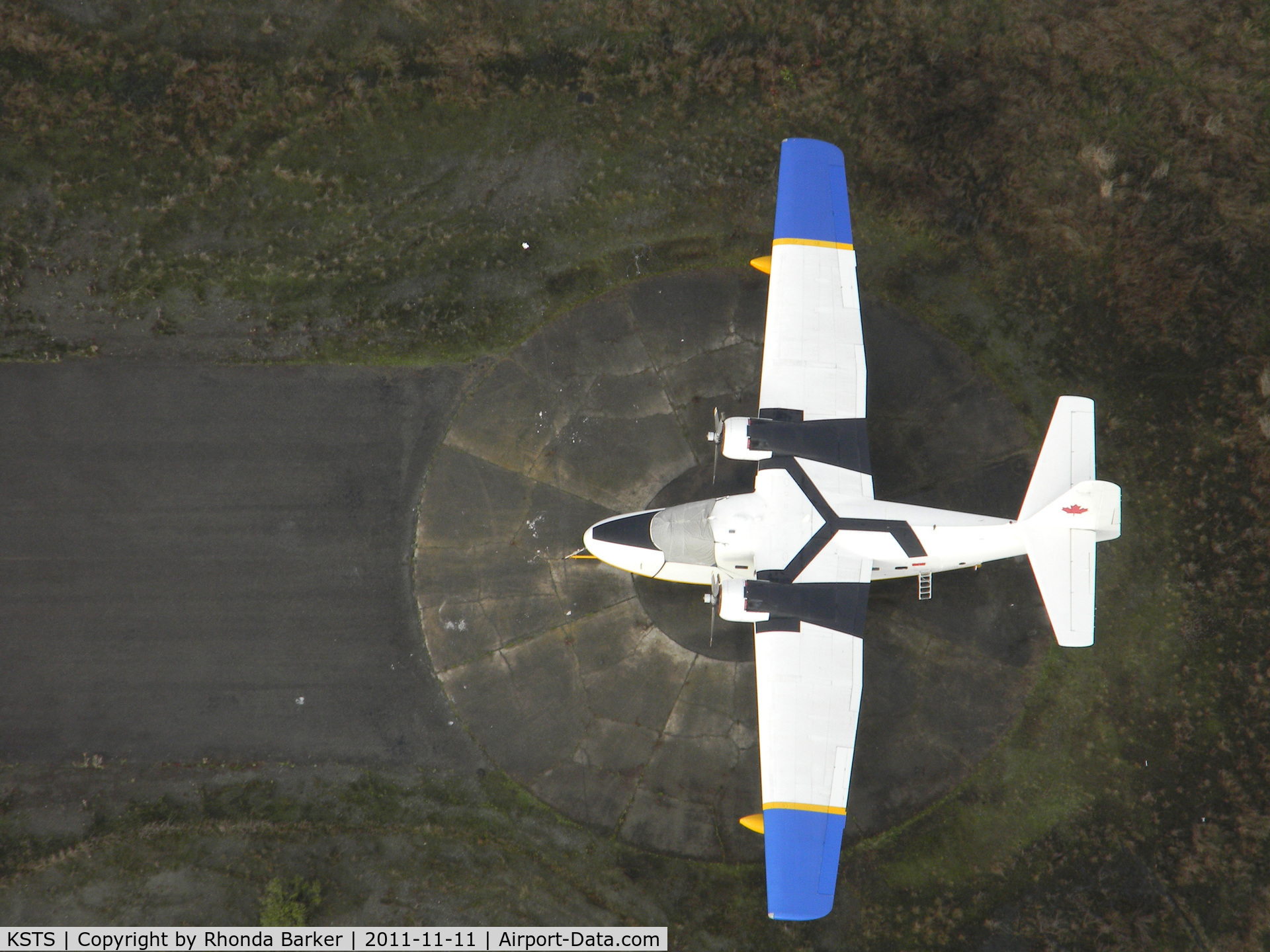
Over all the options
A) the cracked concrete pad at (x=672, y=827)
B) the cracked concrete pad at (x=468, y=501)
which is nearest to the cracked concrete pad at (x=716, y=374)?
the cracked concrete pad at (x=468, y=501)

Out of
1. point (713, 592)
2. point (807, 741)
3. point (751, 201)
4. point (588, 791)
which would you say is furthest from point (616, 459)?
point (588, 791)

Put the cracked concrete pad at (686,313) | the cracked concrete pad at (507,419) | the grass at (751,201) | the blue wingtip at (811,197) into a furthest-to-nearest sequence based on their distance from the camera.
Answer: the cracked concrete pad at (686,313)
the cracked concrete pad at (507,419)
the grass at (751,201)
the blue wingtip at (811,197)

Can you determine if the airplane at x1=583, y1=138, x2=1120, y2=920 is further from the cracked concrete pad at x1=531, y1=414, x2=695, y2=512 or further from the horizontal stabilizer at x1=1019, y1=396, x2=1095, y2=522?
the cracked concrete pad at x1=531, y1=414, x2=695, y2=512

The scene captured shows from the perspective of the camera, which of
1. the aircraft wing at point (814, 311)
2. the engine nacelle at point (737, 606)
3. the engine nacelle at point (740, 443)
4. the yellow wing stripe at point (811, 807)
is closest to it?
the yellow wing stripe at point (811, 807)

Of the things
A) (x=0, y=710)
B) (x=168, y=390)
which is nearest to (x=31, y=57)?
(x=168, y=390)

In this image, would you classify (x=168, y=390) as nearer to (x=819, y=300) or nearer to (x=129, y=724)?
(x=129, y=724)

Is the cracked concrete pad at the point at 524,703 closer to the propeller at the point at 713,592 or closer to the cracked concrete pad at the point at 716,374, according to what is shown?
the propeller at the point at 713,592
